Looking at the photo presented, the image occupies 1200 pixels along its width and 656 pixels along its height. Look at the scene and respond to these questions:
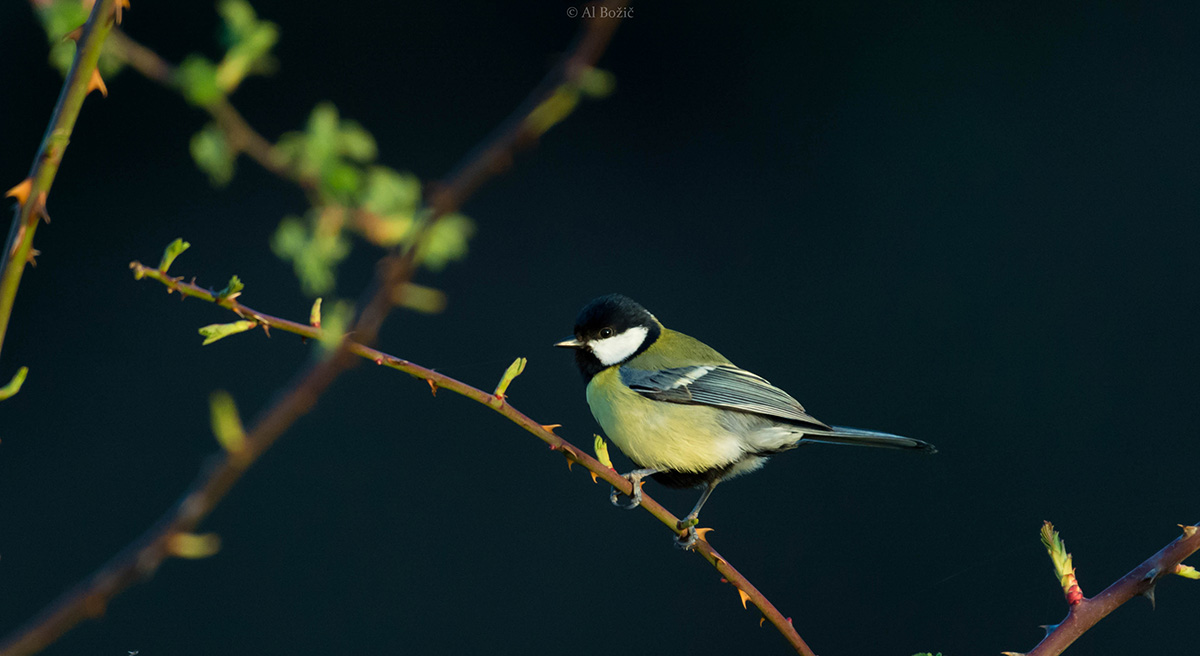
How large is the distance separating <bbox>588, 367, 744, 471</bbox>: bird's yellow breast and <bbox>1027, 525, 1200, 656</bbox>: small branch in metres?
0.57

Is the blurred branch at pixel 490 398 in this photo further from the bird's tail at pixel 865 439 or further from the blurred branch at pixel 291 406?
the bird's tail at pixel 865 439

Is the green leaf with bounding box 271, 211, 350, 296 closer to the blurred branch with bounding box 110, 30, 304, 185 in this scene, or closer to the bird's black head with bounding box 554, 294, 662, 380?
the blurred branch with bounding box 110, 30, 304, 185

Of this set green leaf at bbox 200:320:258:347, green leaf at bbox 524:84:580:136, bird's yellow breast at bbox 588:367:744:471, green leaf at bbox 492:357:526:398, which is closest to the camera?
green leaf at bbox 524:84:580:136

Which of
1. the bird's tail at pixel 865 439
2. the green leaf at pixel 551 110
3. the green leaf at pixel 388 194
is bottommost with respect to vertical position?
the bird's tail at pixel 865 439

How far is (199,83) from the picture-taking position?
291mm

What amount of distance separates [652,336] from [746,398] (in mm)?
175

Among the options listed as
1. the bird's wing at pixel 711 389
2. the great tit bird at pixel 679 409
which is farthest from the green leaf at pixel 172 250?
the bird's wing at pixel 711 389

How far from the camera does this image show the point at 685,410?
1.08 m

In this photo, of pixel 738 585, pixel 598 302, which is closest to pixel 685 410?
pixel 598 302

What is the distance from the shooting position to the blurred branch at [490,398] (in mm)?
385

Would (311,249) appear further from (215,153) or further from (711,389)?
(711,389)

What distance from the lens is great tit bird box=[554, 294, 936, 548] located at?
104 cm

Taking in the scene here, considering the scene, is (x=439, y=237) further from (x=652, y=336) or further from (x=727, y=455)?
(x=652, y=336)

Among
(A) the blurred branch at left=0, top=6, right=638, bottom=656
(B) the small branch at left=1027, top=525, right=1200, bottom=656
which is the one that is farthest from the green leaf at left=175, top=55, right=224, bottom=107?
(B) the small branch at left=1027, top=525, right=1200, bottom=656
